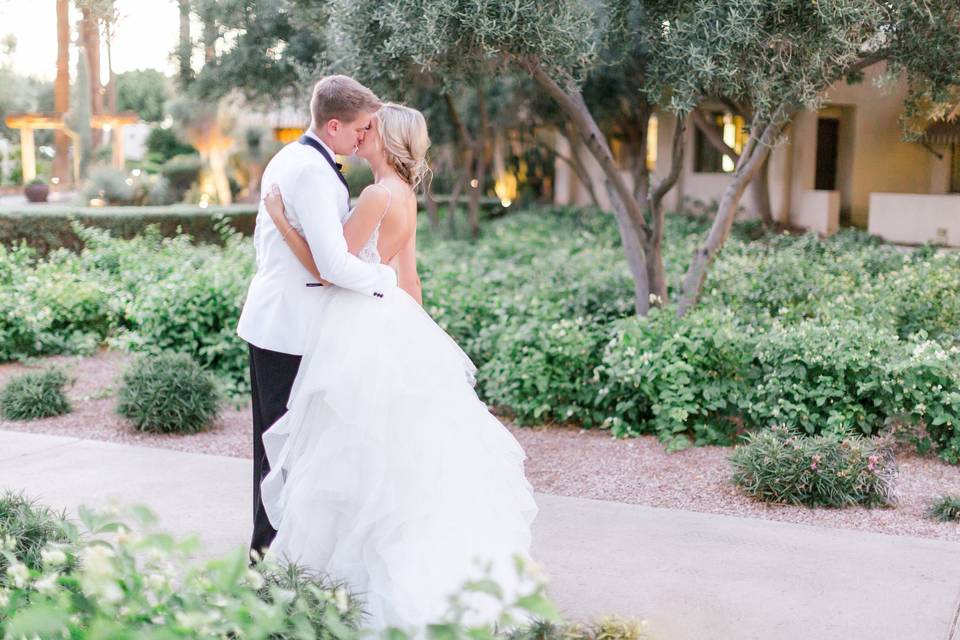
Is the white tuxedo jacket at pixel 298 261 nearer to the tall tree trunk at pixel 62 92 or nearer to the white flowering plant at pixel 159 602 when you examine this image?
the white flowering plant at pixel 159 602

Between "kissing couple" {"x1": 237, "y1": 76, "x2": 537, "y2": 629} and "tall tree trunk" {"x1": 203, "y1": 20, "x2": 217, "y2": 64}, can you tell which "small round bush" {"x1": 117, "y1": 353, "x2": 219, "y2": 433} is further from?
"tall tree trunk" {"x1": 203, "y1": 20, "x2": 217, "y2": 64}

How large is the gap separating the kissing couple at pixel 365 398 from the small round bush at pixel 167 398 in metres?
2.75

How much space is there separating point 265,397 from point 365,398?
0.53 metres

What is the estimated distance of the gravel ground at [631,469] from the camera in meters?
4.59

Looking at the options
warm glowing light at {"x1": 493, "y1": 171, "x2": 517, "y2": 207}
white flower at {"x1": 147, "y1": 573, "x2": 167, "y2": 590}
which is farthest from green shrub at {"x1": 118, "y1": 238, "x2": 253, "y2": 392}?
warm glowing light at {"x1": 493, "y1": 171, "x2": 517, "y2": 207}

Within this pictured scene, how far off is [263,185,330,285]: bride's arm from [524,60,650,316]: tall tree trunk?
402 centimetres

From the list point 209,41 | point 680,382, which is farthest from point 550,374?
point 209,41

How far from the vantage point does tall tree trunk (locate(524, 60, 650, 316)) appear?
742cm

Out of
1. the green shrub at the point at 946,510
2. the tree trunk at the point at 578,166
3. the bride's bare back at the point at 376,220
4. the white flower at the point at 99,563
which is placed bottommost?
the green shrub at the point at 946,510

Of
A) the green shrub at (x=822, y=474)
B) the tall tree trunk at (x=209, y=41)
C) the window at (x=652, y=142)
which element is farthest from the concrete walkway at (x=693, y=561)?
the window at (x=652, y=142)

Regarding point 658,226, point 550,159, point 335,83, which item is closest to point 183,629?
point 335,83

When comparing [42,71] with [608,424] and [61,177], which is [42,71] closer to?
[61,177]

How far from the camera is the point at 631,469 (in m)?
5.40

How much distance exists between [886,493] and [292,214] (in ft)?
10.3
